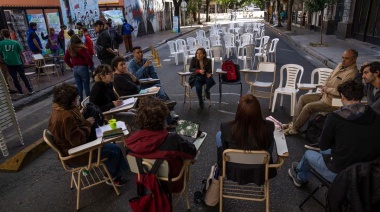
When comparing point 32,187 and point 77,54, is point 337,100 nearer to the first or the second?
point 32,187

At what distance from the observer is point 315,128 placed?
156 inches

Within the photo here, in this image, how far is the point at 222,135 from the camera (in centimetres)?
252

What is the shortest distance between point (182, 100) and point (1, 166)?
3880 mm

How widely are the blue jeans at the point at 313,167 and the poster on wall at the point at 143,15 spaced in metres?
20.2

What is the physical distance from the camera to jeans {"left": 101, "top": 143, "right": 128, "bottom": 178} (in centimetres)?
317

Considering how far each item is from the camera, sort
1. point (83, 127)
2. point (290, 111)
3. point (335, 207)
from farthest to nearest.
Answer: point (290, 111), point (83, 127), point (335, 207)

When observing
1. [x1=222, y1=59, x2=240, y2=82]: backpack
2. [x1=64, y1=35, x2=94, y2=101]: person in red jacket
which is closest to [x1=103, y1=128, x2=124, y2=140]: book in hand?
[x1=222, y1=59, x2=240, y2=82]: backpack

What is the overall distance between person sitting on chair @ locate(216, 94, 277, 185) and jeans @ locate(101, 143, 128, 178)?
56.6 inches

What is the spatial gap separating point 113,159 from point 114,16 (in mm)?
17558

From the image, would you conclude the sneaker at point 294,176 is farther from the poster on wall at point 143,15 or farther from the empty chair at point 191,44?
the poster on wall at point 143,15

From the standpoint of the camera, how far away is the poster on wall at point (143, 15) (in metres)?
21.7

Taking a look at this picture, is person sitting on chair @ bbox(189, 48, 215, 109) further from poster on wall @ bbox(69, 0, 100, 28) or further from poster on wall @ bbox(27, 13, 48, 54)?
poster on wall @ bbox(69, 0, 100, 28)

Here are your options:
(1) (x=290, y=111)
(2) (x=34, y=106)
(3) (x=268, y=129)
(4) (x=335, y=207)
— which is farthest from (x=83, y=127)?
(2) (x=34, y=106)

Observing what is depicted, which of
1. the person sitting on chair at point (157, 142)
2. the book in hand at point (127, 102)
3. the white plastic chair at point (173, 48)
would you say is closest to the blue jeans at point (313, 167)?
the person sitting on chair at point (157, 142)
